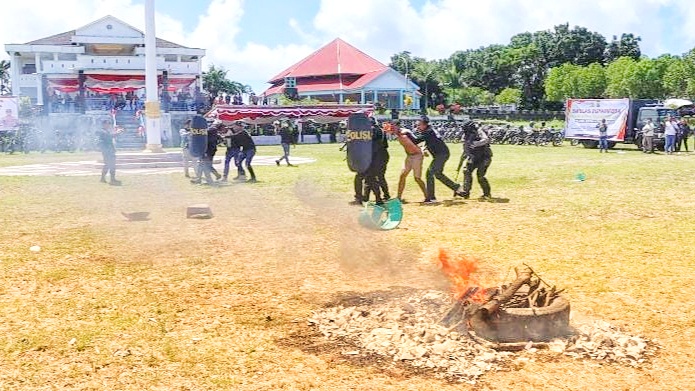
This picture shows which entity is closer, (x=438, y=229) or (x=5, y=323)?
(x=5, y=323)

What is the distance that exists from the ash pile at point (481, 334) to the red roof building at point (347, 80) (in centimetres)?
5230

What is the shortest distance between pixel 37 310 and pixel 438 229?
6.00 m

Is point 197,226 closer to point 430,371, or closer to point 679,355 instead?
point 430,371

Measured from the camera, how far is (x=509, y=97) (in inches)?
3034

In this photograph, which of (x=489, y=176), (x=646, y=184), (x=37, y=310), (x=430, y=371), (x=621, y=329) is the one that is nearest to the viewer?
(x=430, y=371)

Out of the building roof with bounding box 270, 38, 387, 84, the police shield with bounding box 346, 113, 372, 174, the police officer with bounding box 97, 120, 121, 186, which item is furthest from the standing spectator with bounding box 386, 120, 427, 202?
the building roof with bounding box 270, 38, 387, 84

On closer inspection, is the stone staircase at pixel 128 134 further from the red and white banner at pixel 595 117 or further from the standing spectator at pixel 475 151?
the standing spectator at pixel 475 151

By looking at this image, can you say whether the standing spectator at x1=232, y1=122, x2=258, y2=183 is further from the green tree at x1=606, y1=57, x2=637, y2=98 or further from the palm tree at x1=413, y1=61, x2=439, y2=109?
the green tree at x1=606, y1=57, x2=637, y2=98

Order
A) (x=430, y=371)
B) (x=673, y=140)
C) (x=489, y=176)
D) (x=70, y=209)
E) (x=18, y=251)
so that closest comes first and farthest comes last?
1. (x=430, y=371)
2. (x=18, y=251)
3. (x=70, y=209)
4. (x=489, y=176)
5. (x=673, y=140)

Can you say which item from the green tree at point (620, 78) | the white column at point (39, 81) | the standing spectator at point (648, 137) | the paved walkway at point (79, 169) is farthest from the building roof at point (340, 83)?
the paved walkway at point (79, 169)

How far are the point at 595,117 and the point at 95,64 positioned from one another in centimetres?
3295

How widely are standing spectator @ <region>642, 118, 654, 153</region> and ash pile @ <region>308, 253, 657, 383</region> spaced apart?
80.7 ft

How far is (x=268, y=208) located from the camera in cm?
1284

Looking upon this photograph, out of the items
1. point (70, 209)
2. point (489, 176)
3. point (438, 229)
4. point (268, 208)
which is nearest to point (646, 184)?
point (489, 176)
